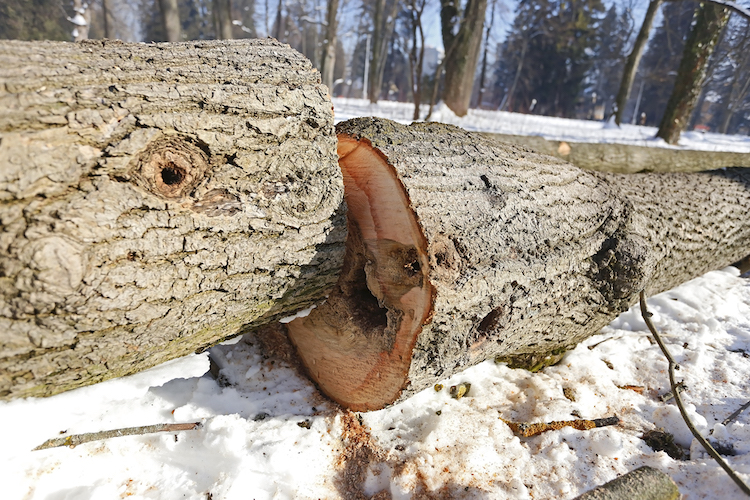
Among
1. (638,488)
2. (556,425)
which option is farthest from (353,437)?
(638,488)

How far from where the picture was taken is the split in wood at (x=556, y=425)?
73.2 inches

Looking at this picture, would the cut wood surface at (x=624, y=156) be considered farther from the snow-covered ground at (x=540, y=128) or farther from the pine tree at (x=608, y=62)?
the pine tree at (x=608, y=62)

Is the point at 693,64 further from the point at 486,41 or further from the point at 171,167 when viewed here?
the point at 486,41

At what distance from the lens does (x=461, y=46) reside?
8.45m

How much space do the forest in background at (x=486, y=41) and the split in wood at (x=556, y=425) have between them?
23.6ft

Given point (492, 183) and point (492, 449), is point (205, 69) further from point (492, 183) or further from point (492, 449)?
point (492, 449)

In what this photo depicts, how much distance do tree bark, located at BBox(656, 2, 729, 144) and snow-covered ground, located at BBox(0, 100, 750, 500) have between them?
27.1 ft

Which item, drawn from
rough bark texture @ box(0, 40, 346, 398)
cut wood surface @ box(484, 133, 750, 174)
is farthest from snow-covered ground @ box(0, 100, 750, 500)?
cut wood surface @ box(484, 133, 750, 174)

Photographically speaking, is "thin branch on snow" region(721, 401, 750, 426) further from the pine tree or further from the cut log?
the pine tree

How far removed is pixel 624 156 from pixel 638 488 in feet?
13.8

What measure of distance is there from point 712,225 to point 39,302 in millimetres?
3934

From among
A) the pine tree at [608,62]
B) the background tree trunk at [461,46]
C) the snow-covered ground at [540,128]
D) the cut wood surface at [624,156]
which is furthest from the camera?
the pine tree at [608,62]

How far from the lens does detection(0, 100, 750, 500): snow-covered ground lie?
4.97 feet

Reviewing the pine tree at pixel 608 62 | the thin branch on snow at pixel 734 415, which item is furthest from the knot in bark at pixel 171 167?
the pine tree at pixel 608 62
